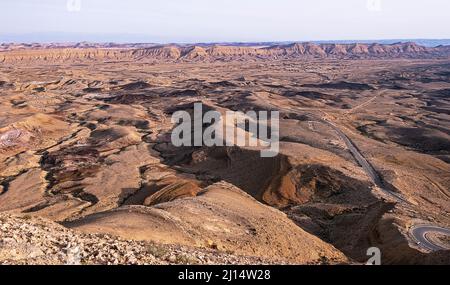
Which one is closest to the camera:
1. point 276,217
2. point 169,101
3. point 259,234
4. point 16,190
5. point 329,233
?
point 259,234

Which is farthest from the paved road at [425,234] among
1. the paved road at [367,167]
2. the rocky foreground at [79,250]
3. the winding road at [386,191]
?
the rocky foreground at [79,250]

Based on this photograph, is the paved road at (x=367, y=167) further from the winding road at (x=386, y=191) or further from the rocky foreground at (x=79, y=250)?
the rocky foreground at (x=79, y=250)

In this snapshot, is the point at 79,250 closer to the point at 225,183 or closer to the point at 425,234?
the point at 425,234

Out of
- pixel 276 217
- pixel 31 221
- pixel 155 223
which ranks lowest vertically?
pixel 276 217

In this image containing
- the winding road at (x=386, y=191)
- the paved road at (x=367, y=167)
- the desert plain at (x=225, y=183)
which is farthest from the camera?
the paved road at (x=367, y=167)

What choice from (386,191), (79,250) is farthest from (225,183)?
(79,250)

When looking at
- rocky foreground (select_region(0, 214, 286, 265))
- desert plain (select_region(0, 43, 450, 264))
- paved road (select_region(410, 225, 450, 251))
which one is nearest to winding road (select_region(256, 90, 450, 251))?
paved road (select_region(410, 225, 450, 251))
